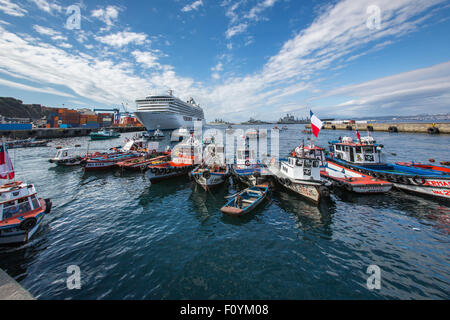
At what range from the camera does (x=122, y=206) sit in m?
14.6

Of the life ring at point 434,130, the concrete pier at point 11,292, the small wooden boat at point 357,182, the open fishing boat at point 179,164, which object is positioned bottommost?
the concrete pier at point 11,292

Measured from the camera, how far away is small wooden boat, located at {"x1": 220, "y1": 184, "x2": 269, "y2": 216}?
39.7 feet

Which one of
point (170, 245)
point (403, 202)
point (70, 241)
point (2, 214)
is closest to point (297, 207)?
point (403, 202)

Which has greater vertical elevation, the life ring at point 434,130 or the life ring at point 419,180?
the life ring at point 434,130

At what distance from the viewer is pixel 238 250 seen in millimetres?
9172

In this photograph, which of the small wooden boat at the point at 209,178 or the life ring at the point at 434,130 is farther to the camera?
the life ring at the point at 434,130

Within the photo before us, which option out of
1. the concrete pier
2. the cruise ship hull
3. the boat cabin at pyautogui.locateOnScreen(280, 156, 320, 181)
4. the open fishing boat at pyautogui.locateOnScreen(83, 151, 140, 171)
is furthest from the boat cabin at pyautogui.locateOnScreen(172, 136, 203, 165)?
the cruise ship hull

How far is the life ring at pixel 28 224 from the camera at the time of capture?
9305mm

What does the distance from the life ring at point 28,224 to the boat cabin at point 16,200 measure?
3.87ft

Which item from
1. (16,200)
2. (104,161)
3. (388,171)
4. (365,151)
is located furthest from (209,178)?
(104,161)

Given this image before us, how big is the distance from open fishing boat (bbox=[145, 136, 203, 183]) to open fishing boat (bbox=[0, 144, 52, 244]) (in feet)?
32.8

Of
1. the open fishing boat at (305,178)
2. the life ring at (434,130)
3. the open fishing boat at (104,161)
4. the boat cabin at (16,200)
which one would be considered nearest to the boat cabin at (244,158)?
the open fishing boat at (305,178)

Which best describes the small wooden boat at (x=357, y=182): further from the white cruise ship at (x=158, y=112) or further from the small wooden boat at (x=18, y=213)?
the white cruise ship at (x=158, y=112)

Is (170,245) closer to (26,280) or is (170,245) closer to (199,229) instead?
(199,229)
